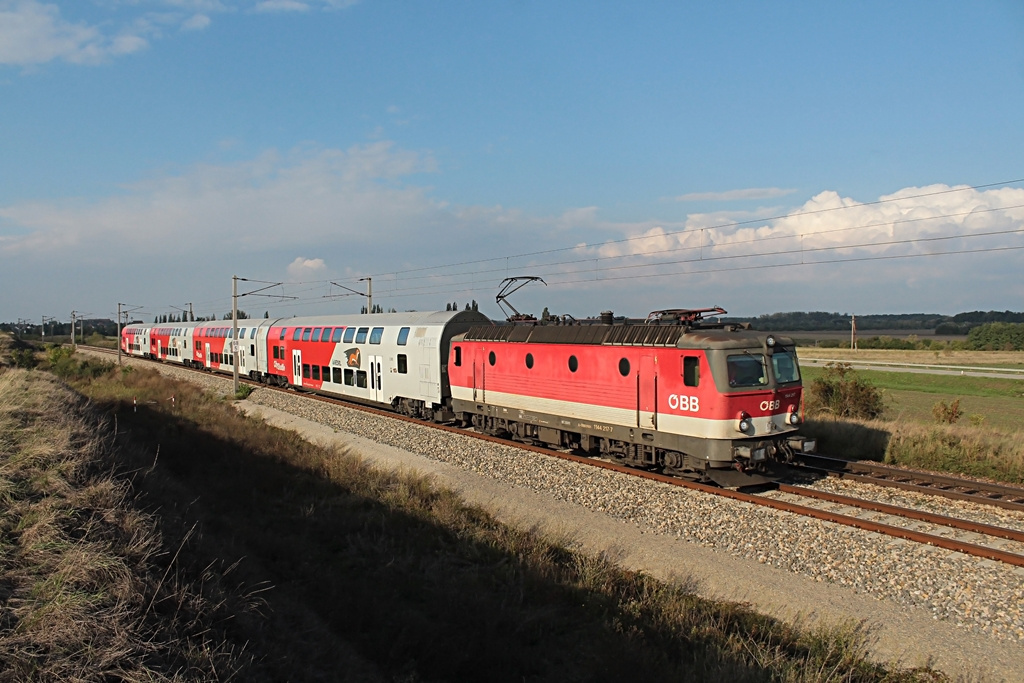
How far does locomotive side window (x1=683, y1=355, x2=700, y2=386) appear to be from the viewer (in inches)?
530

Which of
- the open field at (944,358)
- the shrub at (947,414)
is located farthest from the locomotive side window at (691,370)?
the open field at (944,358)

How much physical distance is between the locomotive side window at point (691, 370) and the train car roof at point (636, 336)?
0.90 feet

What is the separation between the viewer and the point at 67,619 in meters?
4.79

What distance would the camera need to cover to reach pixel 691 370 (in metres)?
13.6

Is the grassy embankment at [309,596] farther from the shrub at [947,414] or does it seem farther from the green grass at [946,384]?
the green grass at [946,384]

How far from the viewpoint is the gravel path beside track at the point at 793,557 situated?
806cm

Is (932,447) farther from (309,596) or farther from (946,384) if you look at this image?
(946,384)

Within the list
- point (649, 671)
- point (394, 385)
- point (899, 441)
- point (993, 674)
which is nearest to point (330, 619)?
point (649, 671)

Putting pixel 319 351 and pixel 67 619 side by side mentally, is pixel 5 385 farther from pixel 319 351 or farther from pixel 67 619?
pixel 319 351

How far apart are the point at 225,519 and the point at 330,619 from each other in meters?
3.91

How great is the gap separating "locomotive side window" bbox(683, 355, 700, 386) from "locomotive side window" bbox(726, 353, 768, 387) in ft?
2.09

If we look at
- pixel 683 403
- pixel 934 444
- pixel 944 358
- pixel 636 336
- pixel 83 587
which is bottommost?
pixel 944 358

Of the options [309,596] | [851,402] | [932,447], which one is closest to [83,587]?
[309,596]

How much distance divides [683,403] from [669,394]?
42 centimetres
